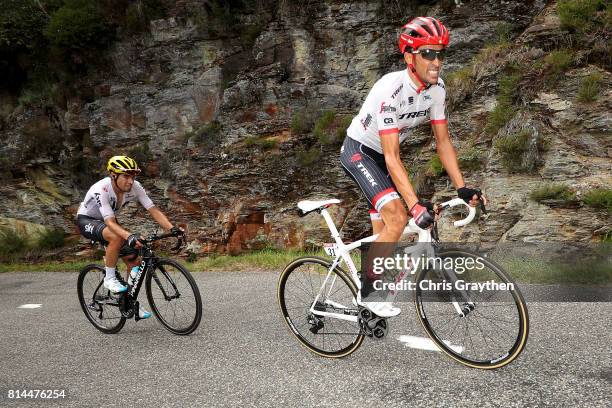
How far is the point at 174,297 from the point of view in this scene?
18.7 feet

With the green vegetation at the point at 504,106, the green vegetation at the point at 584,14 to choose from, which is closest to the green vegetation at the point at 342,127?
the green vegetation at the point at 504,106

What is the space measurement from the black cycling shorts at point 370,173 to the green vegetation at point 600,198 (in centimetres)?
480

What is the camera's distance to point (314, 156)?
1266 centimetres

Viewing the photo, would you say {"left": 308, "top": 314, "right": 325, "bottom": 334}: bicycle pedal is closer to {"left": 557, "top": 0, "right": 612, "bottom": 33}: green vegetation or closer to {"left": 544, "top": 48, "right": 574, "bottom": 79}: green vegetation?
{"left": 544, "top": 48, "right": 574, "bottom": 79}: green vegetation

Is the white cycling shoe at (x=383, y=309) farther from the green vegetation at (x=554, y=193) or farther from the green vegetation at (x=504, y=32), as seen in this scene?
the green vegetation at (x=504, y=32)

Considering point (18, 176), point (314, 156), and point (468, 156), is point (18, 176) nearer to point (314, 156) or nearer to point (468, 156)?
point (314, 156)

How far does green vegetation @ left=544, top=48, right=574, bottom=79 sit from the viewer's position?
9.10 m

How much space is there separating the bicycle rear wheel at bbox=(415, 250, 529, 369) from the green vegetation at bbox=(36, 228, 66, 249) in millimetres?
14878

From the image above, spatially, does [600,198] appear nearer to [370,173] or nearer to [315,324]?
[370,173]

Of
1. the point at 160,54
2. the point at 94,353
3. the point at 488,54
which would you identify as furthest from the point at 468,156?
the point at 160,54

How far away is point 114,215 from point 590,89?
25.5 ft

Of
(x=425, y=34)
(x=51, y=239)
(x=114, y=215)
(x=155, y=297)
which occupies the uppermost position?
(x=425, y=34)

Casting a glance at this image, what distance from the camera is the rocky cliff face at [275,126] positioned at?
866 centimetres

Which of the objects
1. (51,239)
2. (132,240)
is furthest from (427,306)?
(51,239)
